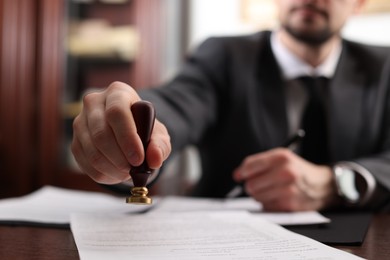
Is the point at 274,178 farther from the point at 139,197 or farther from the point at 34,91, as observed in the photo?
the point at 34,91

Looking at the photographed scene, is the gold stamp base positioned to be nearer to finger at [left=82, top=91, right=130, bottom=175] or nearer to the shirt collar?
finger at [left=82, top=91, right=130, bottom=175]

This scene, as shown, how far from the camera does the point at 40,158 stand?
2010mm

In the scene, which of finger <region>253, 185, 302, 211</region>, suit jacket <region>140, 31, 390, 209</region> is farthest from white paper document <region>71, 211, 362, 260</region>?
suit jacket <region>140, 31, 390, 209</region>

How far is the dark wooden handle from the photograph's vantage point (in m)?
0.42

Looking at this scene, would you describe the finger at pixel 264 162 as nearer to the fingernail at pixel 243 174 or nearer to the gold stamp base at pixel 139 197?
the fingernail at pixel 243 174

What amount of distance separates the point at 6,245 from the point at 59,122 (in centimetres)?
162

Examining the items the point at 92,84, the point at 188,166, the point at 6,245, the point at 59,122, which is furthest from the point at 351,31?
the point at 6,245

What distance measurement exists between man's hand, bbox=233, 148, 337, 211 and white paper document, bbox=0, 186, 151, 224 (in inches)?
6.4

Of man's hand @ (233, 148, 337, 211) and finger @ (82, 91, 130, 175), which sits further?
man's hand @ (233, 148, 337, 211)

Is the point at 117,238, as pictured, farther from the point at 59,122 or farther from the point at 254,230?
the point at 59,122

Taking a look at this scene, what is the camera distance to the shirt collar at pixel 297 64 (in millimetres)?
1055

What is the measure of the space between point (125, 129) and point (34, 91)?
5.61ft

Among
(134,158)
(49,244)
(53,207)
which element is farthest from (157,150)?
(53,207)

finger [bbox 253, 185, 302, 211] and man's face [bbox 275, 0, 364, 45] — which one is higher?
man's face [bbox 275, 0, 364, 45]
